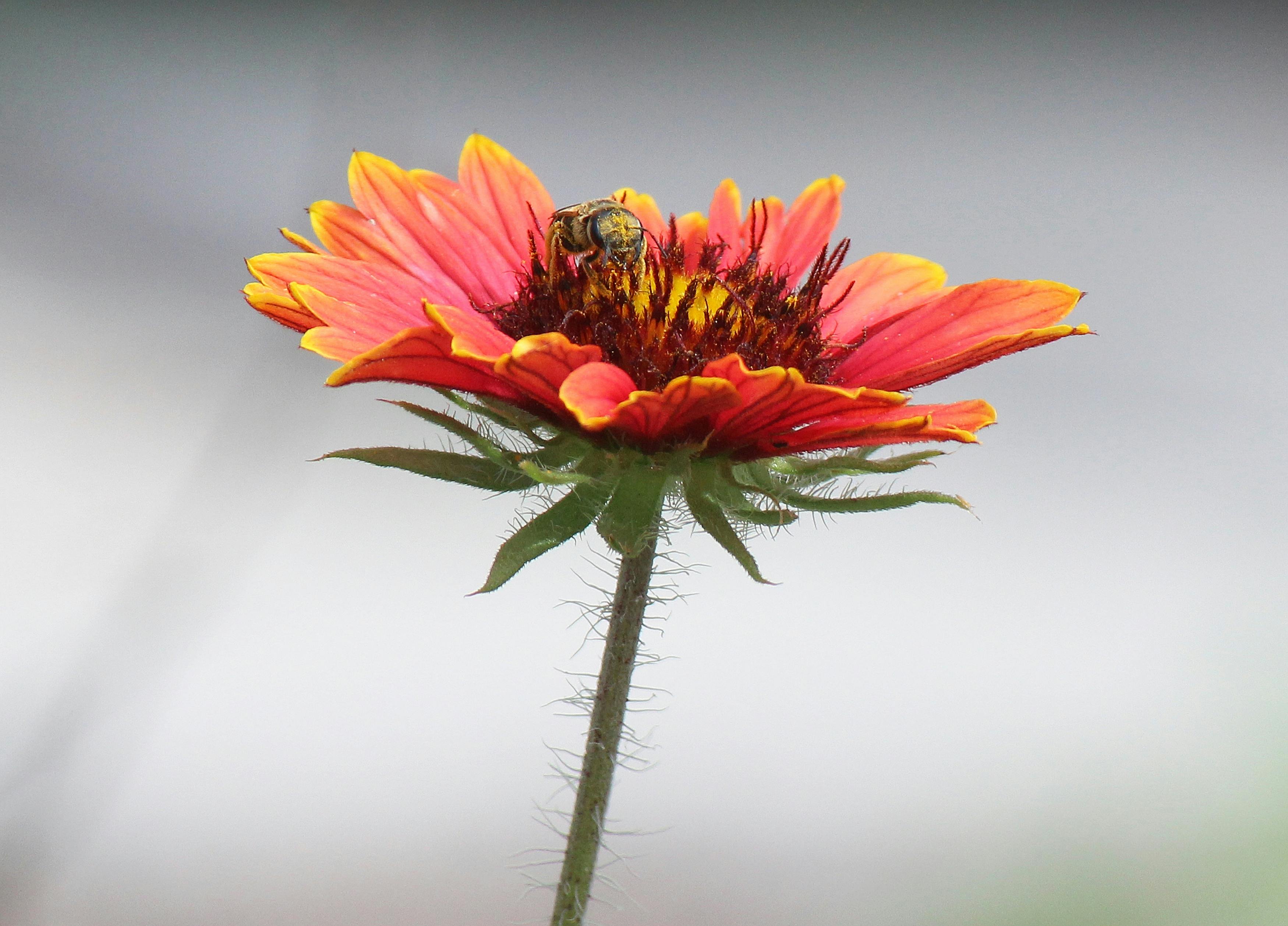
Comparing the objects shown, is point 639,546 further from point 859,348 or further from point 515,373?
point 859,348

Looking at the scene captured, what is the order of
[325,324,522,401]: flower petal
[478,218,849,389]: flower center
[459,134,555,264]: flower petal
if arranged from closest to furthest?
1. [325,324,522,401]: flower petal
2. [478,218,849,389]: flower center
3. [459,134,555,264]: flower petal

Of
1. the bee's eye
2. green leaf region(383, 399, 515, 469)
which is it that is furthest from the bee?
green leaf region(383, 399, 515, 469)

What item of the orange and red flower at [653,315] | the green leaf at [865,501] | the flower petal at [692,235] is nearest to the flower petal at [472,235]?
the orange and red flower at [653,315]

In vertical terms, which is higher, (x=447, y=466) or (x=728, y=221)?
(x=728, y=221)

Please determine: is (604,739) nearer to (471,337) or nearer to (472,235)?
(471,337)

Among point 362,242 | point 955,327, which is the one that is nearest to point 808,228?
point 955,327

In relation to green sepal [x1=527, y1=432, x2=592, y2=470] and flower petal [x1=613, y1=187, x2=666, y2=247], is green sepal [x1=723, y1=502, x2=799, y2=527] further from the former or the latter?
flower petal [x1=613, y1=187, x2=666, y2=247]

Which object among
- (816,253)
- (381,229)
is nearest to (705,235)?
(816,253)

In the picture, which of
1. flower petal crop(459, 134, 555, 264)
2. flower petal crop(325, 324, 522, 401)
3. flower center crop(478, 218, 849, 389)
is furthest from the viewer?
flower petal crop(459, 134, 555, 264)

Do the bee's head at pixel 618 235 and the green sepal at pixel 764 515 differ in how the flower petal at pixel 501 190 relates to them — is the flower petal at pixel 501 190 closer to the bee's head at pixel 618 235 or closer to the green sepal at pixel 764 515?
the bee's head at pixel 618 235
